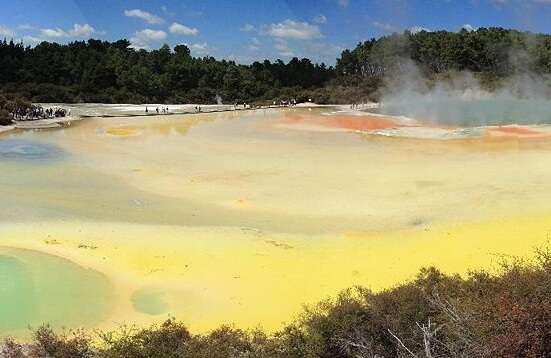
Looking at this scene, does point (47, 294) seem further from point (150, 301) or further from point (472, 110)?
point (472, 110)

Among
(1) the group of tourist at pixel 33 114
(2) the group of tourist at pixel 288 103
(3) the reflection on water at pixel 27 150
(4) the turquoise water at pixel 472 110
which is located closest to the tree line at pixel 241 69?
(2) the group of tourist at pixel 288 103

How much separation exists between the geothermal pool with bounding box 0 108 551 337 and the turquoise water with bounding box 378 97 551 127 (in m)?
12.0

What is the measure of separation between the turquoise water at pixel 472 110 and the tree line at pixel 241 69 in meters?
6.51

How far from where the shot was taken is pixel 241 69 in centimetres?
6894

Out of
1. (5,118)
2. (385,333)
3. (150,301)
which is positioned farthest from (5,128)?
(385,333)

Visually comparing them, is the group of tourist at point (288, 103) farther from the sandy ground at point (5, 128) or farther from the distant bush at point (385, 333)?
the distant bush at point (385, 333)

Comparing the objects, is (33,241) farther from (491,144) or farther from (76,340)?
(491,144)

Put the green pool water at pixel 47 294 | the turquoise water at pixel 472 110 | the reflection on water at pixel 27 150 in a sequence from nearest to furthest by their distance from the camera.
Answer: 1. the green pool water at pixel 47 294
2. the reflection on water at pixel 27 150
3. the turquoise water at pixel 472 110

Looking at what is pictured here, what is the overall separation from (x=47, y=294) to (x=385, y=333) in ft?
19.4

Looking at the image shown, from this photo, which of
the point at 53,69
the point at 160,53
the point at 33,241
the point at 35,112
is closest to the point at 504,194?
the point at 33,241

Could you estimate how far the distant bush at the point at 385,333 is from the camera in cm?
636

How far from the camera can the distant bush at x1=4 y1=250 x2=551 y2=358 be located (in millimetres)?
6355

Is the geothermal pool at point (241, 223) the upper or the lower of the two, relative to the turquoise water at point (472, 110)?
lower

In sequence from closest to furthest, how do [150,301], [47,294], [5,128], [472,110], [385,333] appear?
[385,333] → [150,301] → [47,294] → [5,128] → [472,110]
